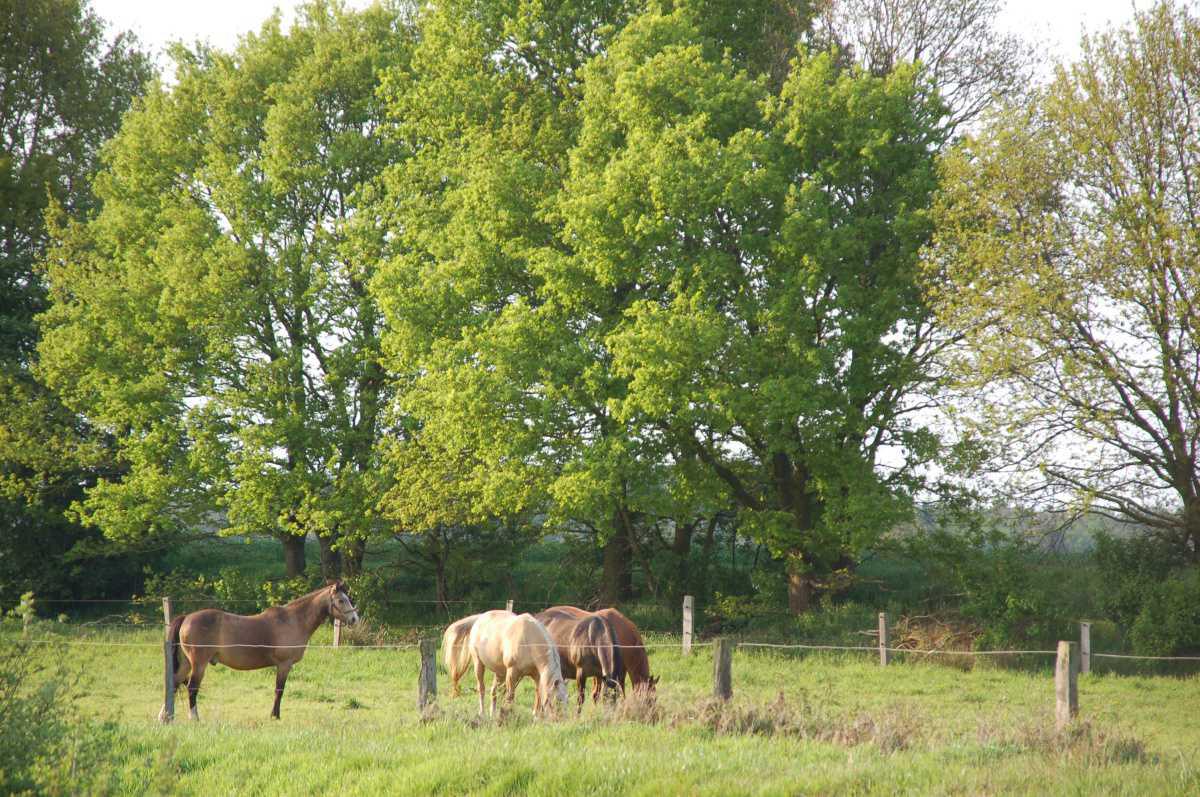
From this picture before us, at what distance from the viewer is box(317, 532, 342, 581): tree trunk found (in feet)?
85.4

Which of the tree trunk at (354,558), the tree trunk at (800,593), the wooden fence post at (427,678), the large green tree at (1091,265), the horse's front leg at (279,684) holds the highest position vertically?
the large green tree at (1091,265)

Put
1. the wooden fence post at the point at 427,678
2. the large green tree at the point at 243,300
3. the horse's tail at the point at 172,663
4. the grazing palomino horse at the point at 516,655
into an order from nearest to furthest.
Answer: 1. the wooden fence post at the point at 427,678
2. the grazing palomino horse at the point at 516,655
3. the horse's tail at the point at 172,663
4. the large green tree at the point at 243,300

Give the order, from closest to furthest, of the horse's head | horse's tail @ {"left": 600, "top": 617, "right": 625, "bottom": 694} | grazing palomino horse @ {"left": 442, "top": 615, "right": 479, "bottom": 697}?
1. horse's tail @ {"left": 600, "top": 617, "right": 625, "bottom": 694}
2. the horse's head
3. grazing palomino horse @ {"left": 442, "top": 615, "right": 479, "bottom": 697}

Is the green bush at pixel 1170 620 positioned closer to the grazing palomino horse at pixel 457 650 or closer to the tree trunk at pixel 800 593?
the tree trunk at pixel 800 593

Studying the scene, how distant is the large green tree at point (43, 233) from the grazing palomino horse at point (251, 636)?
44.1ft

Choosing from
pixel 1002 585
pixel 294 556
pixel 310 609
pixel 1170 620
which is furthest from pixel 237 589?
pixel 1170 620

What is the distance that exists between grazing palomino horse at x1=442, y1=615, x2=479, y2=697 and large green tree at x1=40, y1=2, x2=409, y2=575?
7689 millimetres

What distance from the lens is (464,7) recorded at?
77.3ft

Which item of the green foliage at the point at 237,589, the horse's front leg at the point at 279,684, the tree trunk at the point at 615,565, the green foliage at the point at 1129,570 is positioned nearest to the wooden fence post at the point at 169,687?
the horse's front leg at the point at 279,684

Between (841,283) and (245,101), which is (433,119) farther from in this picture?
(841,283)

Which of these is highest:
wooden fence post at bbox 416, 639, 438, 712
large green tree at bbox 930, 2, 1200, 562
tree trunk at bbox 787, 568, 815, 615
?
large green tree at bbox 930, 2, 1200, 562

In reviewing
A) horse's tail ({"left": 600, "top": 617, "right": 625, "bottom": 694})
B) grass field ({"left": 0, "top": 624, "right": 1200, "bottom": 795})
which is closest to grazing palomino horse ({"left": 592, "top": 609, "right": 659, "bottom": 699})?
horse's tail ({"left": 600, "top": 617, "right": 625, "bottom": 694})

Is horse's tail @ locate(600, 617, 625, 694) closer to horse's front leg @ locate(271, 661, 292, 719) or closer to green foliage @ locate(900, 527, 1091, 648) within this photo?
horse's front leg @ locate(271, 661, 292, 719)

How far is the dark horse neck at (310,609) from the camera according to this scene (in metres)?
15.8
